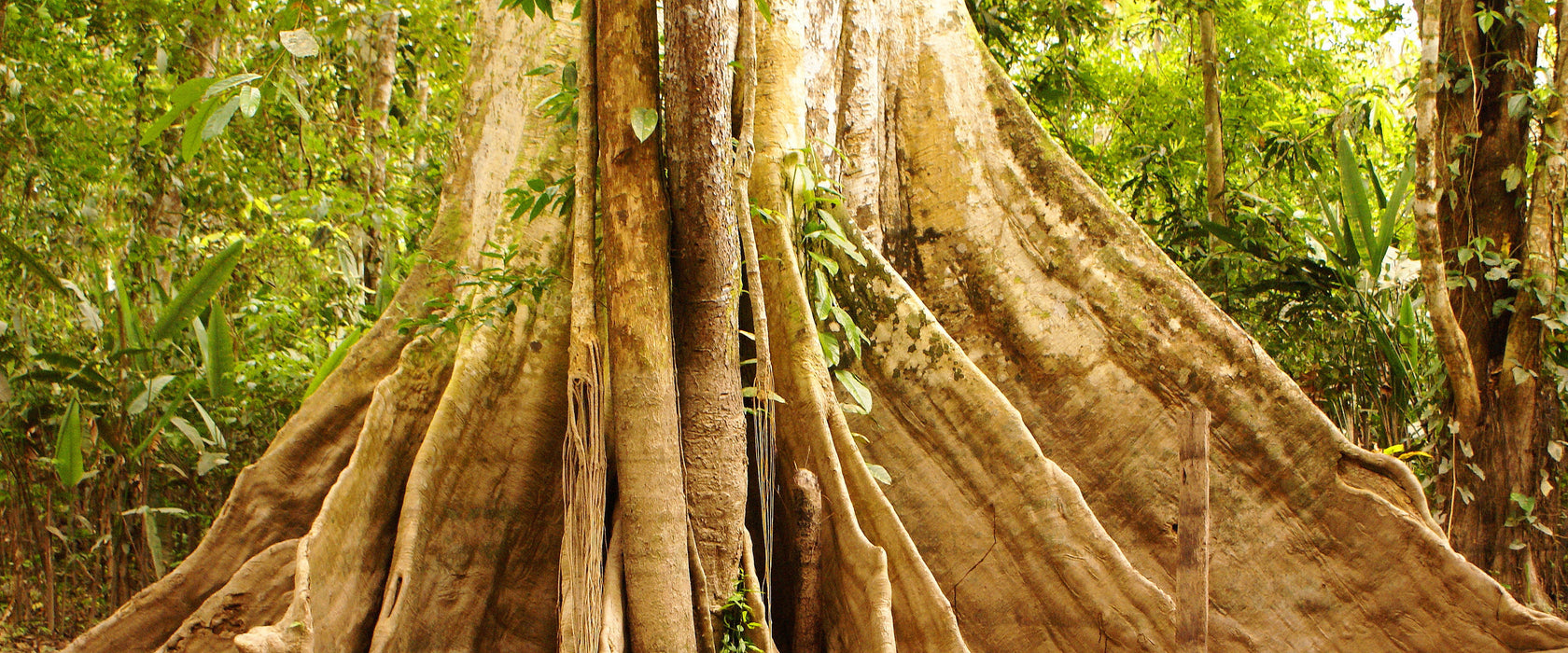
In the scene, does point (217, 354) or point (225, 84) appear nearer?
point (225, 84)

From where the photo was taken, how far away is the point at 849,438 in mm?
2785

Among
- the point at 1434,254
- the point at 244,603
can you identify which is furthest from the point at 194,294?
the point at 1434,254

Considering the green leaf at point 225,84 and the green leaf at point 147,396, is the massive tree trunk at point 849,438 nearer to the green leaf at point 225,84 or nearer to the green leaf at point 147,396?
the green leaf at point 225,84

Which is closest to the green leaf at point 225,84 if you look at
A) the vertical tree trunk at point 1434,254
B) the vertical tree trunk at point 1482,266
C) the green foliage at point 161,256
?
the green foliage at point 161,256

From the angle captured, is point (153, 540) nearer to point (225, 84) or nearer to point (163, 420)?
point (163, 420)

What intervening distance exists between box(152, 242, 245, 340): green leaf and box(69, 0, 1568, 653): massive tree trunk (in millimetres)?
1135

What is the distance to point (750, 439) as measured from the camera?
112 inches

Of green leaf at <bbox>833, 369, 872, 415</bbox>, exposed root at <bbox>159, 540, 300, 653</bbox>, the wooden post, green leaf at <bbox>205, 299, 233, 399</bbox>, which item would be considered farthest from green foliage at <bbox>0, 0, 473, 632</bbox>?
the wooden post

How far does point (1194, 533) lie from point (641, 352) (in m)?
1.38

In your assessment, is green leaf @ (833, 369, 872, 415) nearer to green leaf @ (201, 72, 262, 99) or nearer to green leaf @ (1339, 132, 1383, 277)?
green leaf @ (201, 72, 262, 99)

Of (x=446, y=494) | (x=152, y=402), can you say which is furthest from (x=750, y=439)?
(x=152, y=402)

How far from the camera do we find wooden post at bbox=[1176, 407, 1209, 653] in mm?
2326

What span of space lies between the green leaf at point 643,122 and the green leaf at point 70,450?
2.69 m

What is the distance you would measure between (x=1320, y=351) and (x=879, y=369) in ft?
11.6
